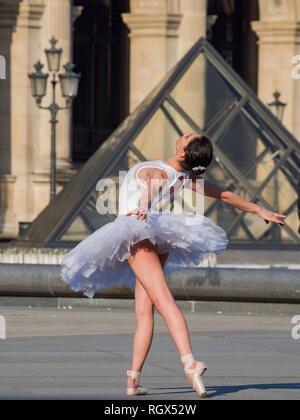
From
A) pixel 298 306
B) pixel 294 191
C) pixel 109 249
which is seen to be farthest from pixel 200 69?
pixel 109 249

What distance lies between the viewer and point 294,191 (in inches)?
779

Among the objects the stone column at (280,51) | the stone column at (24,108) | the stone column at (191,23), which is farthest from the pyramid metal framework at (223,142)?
the stone column at (280,51)

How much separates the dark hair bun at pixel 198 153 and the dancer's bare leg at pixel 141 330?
726 mm

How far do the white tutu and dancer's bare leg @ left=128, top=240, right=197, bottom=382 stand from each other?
60 millimetres

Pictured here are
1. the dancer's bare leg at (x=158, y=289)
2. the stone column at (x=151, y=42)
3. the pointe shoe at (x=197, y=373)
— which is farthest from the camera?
the stone column at (x=151, y=42)

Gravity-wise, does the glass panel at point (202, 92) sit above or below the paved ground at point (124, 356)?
above

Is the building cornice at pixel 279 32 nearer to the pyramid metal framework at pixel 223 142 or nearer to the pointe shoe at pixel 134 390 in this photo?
the pyramid metal framework at pixel 223 142

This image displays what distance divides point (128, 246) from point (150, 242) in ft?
0.41

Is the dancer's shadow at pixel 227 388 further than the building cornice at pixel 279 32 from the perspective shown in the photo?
No

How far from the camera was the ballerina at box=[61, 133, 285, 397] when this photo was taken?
7805mm

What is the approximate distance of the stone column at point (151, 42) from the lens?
1576 inches

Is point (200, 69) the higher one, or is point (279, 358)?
point (200, 69)

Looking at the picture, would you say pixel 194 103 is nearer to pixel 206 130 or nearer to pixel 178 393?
pixel 206 130
